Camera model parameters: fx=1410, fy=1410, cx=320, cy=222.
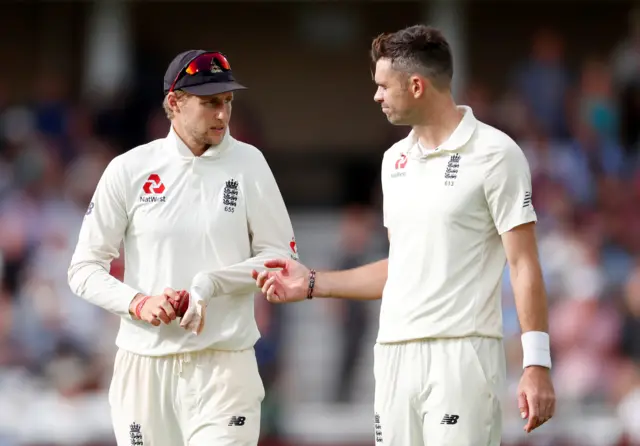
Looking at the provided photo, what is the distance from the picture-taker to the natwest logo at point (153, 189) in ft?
20.2

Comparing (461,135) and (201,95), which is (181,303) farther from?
(461,135)

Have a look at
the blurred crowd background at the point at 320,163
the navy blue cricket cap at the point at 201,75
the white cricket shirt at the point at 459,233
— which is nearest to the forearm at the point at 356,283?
the white cricket shirt at the point at 459,233

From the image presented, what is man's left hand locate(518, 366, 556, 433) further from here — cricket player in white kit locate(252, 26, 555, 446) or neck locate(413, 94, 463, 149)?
neck locate(413, 94, 463, 149)

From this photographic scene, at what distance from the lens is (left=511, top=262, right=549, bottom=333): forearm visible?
5.69 m

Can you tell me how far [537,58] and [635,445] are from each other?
532 cm

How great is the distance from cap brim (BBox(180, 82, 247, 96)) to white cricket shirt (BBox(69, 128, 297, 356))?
26 centimetres

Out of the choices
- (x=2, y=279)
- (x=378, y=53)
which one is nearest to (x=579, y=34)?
(x=2, y=279)

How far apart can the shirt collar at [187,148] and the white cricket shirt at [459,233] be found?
86cm

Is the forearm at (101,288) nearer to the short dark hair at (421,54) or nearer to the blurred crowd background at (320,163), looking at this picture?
the short dark hair at (421,54)

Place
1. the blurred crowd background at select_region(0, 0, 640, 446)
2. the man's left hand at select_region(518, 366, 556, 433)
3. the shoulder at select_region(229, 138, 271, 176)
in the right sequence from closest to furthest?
the man's left hand at select_region(518, 366, 556, 433)
the shoulder at select_region(229, 138, 271, 176)
the blurred crowd background at select_region(0, 0, 640, 446)

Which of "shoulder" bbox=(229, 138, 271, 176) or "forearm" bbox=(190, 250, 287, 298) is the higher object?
"shoulder" bbox=(229, 138, 271, 176)

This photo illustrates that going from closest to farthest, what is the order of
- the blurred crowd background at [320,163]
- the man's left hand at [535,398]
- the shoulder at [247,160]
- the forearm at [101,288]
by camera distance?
the man's left hand at [535,398] → the forearm at [101,288] → the shoulder at [247,160] → the blurred crowd background at [320,163]

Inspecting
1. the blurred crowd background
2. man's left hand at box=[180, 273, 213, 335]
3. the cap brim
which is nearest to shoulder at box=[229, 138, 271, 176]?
the cap brim

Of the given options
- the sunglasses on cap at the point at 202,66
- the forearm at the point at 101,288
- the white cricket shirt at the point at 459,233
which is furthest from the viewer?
the sunglasses on cap at the point at 202,66
